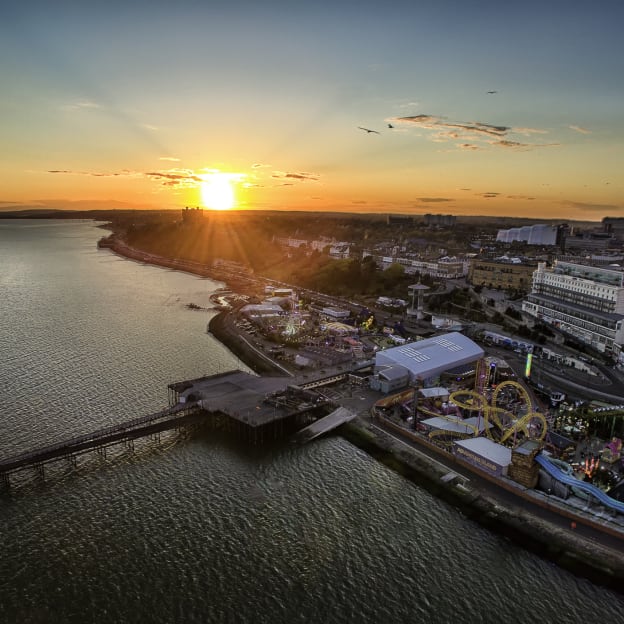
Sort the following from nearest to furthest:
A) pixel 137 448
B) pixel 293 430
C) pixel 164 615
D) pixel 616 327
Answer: pixel 164 615 < pixel 137 448 < pixel 293 430 < pixel 616 327

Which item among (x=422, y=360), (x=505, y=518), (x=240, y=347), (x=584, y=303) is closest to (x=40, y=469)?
(x=505, y=518)

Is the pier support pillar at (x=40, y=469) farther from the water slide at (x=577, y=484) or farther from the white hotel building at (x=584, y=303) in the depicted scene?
the white hotel building at (x=584, y=303)

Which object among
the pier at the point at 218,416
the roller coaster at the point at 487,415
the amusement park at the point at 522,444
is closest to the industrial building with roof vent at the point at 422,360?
the amusement park at the point at 522,444

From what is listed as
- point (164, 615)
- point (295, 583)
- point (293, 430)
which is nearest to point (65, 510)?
point (164, 615)

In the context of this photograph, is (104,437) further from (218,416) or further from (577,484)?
(577,484)

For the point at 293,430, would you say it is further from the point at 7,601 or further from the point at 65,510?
the point at 7,601
